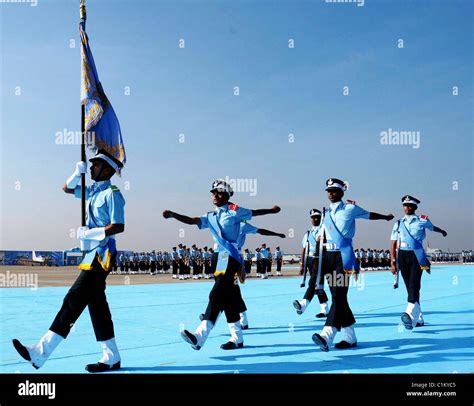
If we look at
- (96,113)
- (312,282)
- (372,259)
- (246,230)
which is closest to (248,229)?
(246,230)

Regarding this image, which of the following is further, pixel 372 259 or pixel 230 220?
pixel 372 259

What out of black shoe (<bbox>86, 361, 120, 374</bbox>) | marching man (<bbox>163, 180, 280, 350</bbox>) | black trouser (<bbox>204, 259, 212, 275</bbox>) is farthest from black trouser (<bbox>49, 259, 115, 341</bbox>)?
black trouser (<bbox>204, 259, 212, 275</bbox>)

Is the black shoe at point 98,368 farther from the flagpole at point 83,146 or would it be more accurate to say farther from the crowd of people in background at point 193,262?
the crowd of people in background at point 193,262

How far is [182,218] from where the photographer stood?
5641 millimetres

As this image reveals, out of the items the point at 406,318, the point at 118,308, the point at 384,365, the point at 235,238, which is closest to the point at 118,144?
the point at 235,238

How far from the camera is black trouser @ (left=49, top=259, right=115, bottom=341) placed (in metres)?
4.62

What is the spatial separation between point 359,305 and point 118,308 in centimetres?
570

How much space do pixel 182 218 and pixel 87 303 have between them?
1490 mm

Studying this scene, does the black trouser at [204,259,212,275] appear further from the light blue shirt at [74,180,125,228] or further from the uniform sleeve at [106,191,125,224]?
the uniform sleeve at [106,191,125,224]

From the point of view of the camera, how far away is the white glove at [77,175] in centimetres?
515

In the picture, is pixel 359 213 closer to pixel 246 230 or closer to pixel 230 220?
pixel 230 220

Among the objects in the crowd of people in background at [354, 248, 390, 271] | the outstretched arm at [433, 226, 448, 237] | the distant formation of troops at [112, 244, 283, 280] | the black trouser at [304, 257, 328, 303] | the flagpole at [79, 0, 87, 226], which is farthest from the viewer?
the crowd of people in background at [354, 248, 390, 271]
